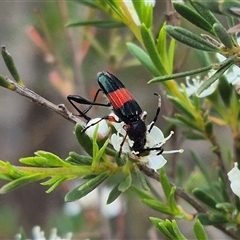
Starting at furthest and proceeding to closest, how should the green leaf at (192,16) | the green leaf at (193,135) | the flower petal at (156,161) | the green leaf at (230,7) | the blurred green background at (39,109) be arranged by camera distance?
the blurred green background at (39,109)
the green leaf at (193,135)
the flower petal at (156,161)
the green leaf at (192,16)
the green leaf at (230,7)

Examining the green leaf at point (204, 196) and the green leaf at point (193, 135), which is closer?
the green leaf at point (204, 196)

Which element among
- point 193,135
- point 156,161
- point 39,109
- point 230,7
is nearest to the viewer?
point 230,7

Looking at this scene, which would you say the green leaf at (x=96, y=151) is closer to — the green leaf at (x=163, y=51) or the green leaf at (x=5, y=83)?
Answer: the green leaf at (x=5, y=83)

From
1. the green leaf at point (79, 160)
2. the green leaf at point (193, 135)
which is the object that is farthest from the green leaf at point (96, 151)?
the green leaf at point (193, 135)

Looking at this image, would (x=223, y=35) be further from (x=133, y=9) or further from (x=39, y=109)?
(x=39, y=109)

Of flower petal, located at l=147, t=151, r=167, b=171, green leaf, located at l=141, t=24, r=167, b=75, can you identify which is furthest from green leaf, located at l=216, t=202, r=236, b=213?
green leaf, located at l=141, t=24, r=167, b=75

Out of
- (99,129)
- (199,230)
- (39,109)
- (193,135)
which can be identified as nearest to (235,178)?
(199,230)

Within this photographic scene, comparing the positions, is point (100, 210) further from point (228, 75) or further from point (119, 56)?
point (228, 75)

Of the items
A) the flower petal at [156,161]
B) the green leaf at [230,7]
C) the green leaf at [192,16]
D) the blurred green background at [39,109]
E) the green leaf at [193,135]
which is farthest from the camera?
the blurred green background at [39,109]
